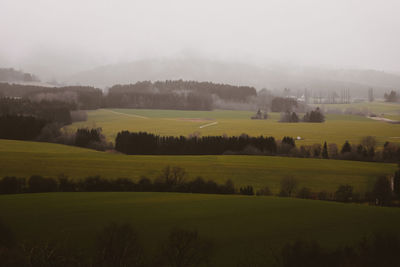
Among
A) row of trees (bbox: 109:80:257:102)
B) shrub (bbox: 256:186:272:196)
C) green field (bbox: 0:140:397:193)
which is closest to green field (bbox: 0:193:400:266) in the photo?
shrub (bbox: 256:186:272:196)

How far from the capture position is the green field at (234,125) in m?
13.9

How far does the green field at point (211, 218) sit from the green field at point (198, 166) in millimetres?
1390

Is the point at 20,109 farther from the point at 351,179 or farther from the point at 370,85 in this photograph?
the point at 370,85

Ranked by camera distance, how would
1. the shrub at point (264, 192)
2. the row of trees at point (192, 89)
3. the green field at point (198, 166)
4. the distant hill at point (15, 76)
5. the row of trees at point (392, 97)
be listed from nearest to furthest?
1. the green field at point (198, 166)
2. the shrub at point (264, 192)
3. the row of trees at point (392, 97)
4. the distant hill at point (15, 76)
5. the row of trees at point (192, 89)

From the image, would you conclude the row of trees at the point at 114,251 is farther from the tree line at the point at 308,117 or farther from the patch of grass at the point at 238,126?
the tree line at the point at 308,117

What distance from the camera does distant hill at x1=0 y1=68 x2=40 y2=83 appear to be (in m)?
15.6

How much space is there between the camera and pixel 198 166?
45.6 feet

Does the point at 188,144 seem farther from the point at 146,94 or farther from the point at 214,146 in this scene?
the point at 146,94

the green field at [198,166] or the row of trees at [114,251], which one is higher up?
the green field at [198,166]

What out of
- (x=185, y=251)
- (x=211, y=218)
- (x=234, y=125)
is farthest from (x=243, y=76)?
(x=185, y=251)

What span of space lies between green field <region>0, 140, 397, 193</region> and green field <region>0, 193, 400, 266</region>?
139 centimetres

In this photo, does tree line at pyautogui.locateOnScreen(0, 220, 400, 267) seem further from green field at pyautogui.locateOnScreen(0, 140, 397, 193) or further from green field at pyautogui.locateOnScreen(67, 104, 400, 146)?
green field at pyautogui.locateOnScreen(67, 104, 400, 146)

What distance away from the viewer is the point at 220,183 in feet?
44.3

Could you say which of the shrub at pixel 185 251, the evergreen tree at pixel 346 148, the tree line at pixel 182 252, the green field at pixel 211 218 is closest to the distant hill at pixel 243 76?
the evergreen tree at pixel 346 148
